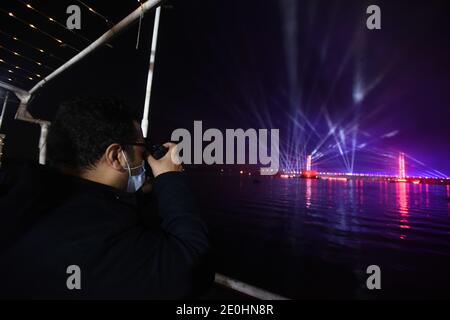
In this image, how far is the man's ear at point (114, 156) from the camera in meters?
1.30

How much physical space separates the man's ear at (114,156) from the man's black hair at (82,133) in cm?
2

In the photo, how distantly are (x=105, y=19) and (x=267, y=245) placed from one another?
15338 millimetres

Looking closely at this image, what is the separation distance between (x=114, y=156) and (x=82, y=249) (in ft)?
1.89

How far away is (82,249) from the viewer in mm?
888

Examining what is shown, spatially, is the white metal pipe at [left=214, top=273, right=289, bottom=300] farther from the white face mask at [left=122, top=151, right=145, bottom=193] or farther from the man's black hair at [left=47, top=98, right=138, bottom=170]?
the man's black hair at [left=47, top=98, right=138, bottom=170]

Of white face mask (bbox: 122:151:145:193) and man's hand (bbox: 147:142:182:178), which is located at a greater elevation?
man's hand (bbox: 147:142:182:178)

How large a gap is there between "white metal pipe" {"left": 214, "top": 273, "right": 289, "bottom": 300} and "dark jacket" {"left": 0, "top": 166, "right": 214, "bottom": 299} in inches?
96.1

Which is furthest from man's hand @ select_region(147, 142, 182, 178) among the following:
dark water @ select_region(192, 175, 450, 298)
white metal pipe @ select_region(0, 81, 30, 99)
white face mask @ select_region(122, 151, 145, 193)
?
dark water @ select_region(192, 175, 450, 298)

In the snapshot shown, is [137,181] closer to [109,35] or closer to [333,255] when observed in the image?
[109,35]

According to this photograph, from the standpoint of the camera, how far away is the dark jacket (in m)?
0.90

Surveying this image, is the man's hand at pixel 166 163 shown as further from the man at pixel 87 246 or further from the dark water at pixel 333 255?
the dark water at pixel 333 255

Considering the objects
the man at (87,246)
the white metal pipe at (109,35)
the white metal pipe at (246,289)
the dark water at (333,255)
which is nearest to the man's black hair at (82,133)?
the man at (87,246)

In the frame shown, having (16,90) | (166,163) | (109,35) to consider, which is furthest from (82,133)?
(16,90)
